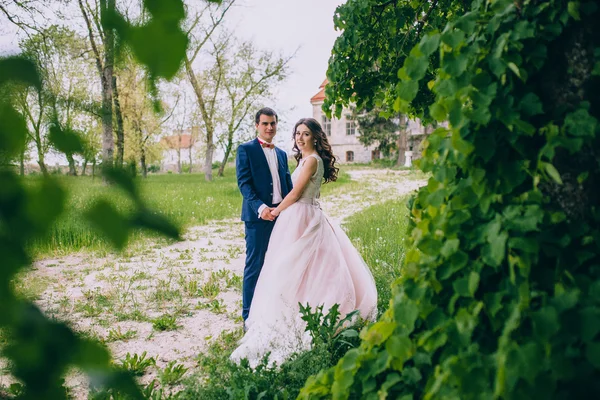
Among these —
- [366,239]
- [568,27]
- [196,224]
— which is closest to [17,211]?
[568,27]

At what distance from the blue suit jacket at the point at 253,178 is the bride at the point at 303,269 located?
21 cm

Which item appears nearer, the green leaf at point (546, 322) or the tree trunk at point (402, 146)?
the green leaf at point (546, 322)

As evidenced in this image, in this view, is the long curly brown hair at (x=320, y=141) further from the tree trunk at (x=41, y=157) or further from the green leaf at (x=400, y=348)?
the tree trunk at (x=41, y=157)

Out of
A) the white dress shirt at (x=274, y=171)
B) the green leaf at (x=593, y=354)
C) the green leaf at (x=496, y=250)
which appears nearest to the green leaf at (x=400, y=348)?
the green leaf at (x=496, y=250)

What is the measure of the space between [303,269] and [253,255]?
24.0 inches

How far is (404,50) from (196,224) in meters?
7.86

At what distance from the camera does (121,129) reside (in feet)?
2.04

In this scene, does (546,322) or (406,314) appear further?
(406,314)

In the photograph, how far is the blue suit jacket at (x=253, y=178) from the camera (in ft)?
14.5

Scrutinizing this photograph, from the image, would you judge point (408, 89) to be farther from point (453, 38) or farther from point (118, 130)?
point (118, 130)

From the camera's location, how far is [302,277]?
165 inches

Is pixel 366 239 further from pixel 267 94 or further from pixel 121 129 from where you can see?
pixel 267 94

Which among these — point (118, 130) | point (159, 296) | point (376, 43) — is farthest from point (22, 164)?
point (159, 296)

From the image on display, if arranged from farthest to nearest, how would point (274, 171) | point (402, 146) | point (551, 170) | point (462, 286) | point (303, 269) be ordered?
point (402, 146)
point (274, 171)
point (303, 269)
point (462, 286)
point (551, 170)
